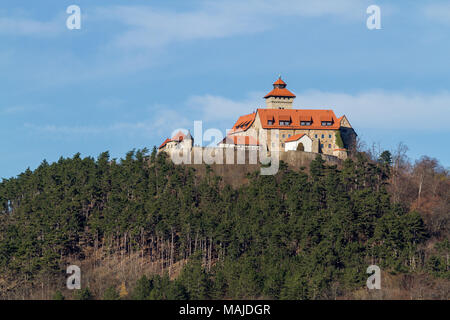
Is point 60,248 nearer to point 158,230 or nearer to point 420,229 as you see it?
point 158,230

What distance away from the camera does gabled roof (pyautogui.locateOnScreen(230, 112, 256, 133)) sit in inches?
5217

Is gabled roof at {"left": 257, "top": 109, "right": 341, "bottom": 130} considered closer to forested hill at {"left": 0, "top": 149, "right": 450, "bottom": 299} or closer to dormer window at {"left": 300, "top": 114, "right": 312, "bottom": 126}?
dormer window at {"left": 300, "top": 114, "right": 312, "bottom": 126}

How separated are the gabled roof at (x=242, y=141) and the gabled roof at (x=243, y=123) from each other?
5.95 meters

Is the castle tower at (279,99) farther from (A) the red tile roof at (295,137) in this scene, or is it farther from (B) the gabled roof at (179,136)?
(B) the gabled roof at (179,136)

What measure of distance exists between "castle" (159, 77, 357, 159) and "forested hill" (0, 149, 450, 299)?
37.4 feet

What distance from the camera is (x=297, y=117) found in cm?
12912

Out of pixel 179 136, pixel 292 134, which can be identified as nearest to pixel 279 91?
pixel 292 134

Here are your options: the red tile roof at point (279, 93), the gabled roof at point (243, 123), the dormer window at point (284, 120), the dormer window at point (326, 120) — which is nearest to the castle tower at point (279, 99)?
→ the red tile roof at point (279, 93)

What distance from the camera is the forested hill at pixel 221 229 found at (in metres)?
91.8

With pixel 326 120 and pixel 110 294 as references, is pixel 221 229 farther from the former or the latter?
pixel 326 120

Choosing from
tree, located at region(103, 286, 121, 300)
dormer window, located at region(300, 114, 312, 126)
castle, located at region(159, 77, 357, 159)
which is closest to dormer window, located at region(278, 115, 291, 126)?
castle, located at region(159, 77, 357, 159)

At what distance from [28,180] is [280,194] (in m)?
34.5

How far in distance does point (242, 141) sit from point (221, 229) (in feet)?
85.0
